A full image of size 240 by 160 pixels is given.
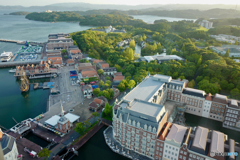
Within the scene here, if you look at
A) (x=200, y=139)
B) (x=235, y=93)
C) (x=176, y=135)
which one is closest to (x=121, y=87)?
(x=176, y=135)

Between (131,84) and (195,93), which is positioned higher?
(195,93)

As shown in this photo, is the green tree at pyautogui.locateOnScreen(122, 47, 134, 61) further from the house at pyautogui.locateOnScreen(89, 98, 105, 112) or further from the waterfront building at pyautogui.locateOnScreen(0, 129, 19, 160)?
the waterfront building at pyautogui.locateOnScreen(0, 129, 19, 160)

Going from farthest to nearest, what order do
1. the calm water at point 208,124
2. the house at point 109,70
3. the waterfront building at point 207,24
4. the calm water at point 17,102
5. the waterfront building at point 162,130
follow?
1. the waterfront building at point 207,24
2. the house at point 109,70
3. the calm water at point 17,102
4. the calm water at point 208,124
5. the waterfront building at point 162,130

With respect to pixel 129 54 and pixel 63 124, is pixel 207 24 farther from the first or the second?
pixel 63 124

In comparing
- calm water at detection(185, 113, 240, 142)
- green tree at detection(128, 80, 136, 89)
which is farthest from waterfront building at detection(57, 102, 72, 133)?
calm water at detection(185, 113, 240, 142)

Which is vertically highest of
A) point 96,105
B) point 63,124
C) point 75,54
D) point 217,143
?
point 217,143

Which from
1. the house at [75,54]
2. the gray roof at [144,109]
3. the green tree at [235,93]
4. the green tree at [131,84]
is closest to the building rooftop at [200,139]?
the gray roof at [144,109]

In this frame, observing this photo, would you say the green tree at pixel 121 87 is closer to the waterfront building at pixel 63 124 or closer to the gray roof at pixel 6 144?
the waterfront building at pixel 63 124
